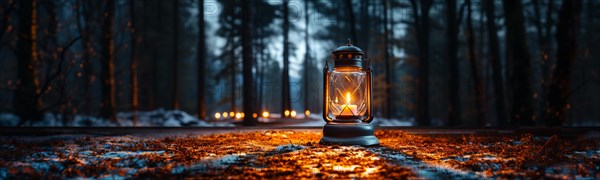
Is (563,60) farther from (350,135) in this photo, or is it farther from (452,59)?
(452,59)

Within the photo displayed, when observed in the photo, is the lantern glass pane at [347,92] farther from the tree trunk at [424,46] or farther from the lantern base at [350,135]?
the tree trunk at [424,46]

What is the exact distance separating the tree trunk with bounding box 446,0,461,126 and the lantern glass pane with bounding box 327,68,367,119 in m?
10.2

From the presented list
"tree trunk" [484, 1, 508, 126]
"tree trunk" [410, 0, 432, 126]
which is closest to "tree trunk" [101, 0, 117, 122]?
"tree trunk" [410, 0, 432, 126]

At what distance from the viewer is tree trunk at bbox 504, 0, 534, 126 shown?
30.7ft

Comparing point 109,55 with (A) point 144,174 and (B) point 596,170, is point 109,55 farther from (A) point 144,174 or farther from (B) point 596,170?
(B) point 596,170

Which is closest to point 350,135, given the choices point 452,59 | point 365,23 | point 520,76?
point 520,76

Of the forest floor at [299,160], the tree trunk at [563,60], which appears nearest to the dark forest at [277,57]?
the tree trunk at [563,60]

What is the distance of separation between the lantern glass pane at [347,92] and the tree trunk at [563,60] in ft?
15.8

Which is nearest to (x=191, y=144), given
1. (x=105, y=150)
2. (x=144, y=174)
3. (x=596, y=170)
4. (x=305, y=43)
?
(x=105, y=150)

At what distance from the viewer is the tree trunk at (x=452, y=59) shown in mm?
14906

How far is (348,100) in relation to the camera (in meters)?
5.83

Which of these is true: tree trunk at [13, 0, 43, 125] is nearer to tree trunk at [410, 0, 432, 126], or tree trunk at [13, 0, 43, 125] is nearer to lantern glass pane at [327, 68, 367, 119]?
lantern glass pane at [327, 68, 367, 119]

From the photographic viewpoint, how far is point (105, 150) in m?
4.55

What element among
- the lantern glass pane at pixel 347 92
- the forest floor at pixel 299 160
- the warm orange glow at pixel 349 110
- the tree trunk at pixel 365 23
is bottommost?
the forest floor at pixel 299 160
